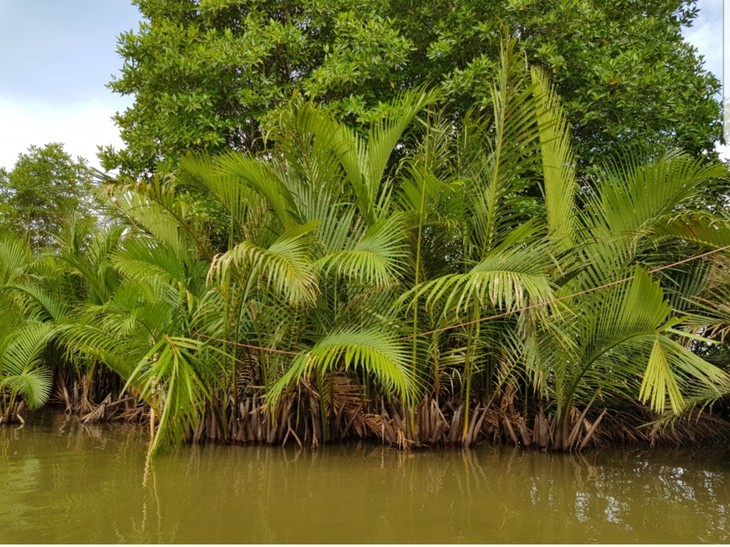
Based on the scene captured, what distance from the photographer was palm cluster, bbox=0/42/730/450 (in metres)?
3.65

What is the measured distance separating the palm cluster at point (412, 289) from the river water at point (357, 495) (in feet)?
1.18

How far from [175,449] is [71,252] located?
2880mm

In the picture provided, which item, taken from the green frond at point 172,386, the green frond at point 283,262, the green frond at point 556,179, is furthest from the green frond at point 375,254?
the green frond at point 556,179

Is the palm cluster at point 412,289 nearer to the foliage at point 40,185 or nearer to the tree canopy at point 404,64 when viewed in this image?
the tree canopy at point 404,64

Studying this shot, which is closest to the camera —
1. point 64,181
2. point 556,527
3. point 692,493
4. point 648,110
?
point 556,527

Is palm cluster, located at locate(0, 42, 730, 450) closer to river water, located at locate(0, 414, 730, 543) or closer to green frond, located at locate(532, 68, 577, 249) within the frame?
green frond, located at locate(532, 68, 577, 249)

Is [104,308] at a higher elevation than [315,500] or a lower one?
higher

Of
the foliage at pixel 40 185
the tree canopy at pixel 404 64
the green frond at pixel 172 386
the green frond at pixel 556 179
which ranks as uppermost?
the foliage at pixel 40 185

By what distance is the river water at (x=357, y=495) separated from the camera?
8.17 feet

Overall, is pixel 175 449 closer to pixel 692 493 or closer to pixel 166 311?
pixel 166 311

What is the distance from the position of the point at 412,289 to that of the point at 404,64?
12.5ft

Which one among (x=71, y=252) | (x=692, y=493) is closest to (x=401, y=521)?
(x=692, y=493)

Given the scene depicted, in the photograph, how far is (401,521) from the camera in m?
2.66

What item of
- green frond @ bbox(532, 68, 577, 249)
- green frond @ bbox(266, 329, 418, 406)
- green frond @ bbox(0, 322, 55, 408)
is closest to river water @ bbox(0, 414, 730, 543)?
green frond @ bbox(266, 329, 418, 406)
